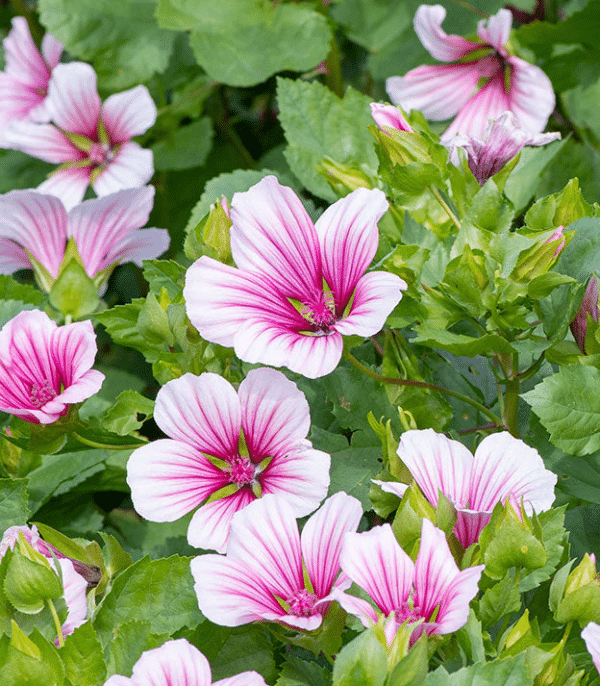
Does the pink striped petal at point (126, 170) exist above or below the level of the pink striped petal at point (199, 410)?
below

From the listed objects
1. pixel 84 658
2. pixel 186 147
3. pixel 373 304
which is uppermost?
pixel 373 304

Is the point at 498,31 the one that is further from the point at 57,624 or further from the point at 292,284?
the point at 57,624

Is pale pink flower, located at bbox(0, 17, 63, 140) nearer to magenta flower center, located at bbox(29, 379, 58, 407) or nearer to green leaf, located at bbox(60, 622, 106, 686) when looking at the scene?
magenta flower center, located at bbox(29, 379, 58, 407)

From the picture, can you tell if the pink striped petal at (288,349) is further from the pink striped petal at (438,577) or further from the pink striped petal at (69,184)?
the pink striped petal at (69,184)

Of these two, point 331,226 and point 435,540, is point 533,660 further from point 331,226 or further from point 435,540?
point 331,226

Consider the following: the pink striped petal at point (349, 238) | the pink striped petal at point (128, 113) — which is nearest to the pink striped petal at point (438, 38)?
the pink striped petal at point (128, 113)

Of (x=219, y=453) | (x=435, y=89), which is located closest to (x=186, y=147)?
(x=435, y=89)
